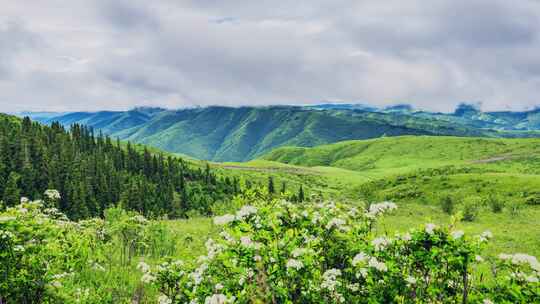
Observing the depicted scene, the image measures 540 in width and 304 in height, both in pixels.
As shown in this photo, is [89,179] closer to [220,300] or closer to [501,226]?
[501,226]

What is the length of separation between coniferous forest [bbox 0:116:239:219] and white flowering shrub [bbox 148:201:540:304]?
66.2 meters

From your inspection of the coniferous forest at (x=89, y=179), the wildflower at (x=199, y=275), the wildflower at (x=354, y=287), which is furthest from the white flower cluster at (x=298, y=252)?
the coniferous forest at (x=89, y=179)

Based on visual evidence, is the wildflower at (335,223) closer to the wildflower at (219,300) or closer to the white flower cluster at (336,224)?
the white flower cluster at (336,224)

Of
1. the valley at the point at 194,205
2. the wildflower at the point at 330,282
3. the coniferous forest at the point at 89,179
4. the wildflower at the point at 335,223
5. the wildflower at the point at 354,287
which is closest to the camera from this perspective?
the wildflower at the point at 330,282

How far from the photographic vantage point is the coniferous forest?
9012 centimetres

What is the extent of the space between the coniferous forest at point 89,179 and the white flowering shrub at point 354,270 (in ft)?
217

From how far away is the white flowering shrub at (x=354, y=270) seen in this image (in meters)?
6.79

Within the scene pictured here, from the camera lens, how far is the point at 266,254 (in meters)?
7.30

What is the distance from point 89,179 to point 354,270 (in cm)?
10908

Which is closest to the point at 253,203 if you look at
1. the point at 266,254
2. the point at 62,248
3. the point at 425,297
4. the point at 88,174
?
the point at 266,254

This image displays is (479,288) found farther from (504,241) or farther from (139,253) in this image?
(504,241)

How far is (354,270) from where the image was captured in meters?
8.62

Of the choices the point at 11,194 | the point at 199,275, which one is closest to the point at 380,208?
the point at 199,275

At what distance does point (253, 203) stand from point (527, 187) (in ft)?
257
